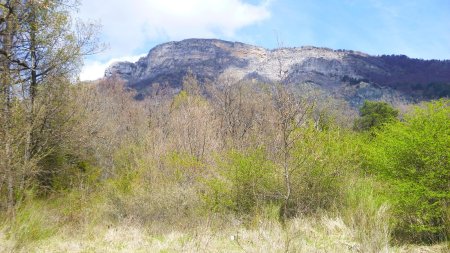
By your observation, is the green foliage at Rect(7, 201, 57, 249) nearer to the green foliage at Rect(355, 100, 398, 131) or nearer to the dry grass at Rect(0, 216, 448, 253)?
the dry grass at Rect(0, 216, 448, 253)

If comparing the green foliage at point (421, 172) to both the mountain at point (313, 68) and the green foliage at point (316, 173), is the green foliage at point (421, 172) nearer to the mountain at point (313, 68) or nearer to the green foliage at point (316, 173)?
the green foliage at point (316, 173)

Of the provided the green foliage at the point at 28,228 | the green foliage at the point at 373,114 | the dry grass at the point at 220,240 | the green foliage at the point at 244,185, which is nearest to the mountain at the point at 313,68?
the green foliage at the point at 373,114

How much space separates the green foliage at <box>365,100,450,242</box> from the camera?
6695 millimetres

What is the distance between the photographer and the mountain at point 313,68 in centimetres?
10208

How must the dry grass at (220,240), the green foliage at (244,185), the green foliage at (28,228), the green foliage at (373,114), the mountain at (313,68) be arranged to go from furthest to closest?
the mountain at (313,68) < the green foliage at (373,114) < the green foliage at (244,185) < the green foliage at (28,228) < the dry grass at (220,240)

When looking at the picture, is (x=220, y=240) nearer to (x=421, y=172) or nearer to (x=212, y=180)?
(x=212, y=180)

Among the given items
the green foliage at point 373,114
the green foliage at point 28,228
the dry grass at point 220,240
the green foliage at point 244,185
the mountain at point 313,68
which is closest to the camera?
the dry grass at point 220,240

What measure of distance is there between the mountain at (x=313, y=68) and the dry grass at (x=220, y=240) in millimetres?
83293

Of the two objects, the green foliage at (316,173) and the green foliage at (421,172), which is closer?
the green foliage at (421,172)

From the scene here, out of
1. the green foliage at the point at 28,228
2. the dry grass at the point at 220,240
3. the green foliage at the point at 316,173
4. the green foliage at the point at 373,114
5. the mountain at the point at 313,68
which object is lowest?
the dry grass at the point at 220,240

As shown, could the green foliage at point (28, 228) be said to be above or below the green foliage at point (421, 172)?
below

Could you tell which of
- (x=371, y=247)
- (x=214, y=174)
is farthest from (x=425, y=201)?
(x=214, y=174)

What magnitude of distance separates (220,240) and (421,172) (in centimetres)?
401

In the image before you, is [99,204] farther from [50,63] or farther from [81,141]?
[50,63]
